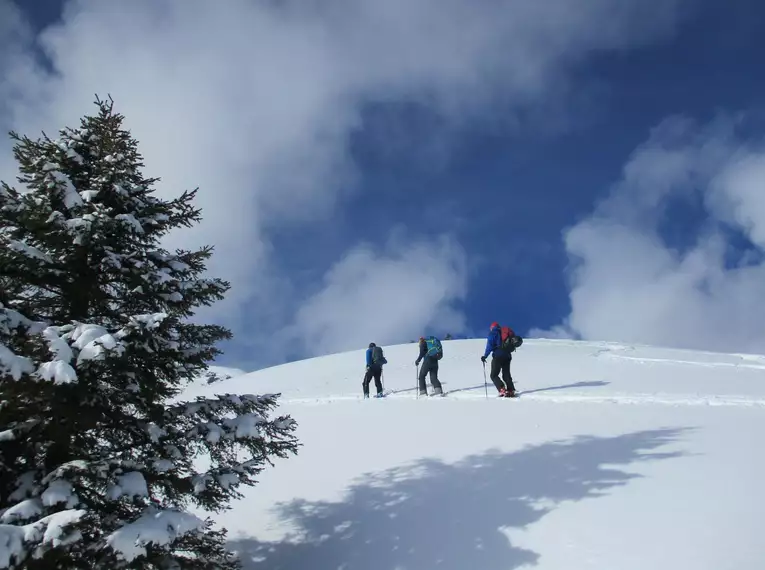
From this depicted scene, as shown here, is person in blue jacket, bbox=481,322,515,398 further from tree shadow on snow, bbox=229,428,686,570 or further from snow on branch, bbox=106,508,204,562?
snow on branch, bbox=106,508,204,562

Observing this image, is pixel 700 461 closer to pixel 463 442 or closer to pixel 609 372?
pixel 463 442

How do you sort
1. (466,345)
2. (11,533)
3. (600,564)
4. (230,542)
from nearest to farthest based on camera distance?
(11,533) < (600,564) < (230,542) < (466,345)

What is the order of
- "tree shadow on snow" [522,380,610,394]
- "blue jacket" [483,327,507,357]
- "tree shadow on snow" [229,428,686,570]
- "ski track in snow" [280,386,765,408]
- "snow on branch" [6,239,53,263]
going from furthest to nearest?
"tree shadow on snow" [522,380,610,394], "blue jacket" [483,327,507,357], "ski track in snow" [280,386,765,408], "tree shadow on snow" [229,428,686,570], "snow on branch" [6,239,53,263]

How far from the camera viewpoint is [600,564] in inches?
196

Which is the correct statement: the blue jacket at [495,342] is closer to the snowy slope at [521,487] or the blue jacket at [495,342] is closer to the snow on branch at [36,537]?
the snowy slope at [521,487]

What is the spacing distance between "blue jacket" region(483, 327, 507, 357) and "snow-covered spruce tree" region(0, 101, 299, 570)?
878 centimetres

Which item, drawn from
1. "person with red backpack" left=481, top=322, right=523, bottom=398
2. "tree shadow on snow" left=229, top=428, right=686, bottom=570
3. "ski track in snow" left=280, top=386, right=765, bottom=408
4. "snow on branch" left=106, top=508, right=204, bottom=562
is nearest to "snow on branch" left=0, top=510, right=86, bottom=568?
"snow on branch" left=106, top=508, right=204, bottom=562

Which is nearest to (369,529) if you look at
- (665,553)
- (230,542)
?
(230,542)

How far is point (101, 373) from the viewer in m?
5.16

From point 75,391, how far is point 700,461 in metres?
8.22

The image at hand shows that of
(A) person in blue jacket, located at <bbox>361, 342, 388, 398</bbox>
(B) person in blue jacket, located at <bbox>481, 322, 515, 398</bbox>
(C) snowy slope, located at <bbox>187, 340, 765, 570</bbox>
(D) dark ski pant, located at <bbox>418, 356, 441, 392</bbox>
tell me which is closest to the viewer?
(C) snowy slope, located at <bbox>187, 340, 765, 570</bbox>

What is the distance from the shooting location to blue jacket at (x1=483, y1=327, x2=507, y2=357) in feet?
44.6

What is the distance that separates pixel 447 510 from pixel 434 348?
29.6ft

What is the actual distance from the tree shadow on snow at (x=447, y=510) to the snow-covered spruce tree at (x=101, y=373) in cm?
134
